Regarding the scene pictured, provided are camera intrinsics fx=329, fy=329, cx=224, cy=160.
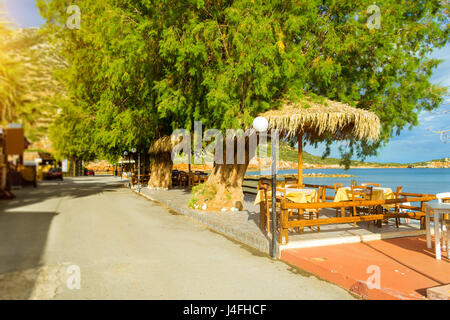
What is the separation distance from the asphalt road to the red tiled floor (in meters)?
0.23

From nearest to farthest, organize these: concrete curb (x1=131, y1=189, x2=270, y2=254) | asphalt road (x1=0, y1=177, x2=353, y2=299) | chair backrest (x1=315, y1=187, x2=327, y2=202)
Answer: asphalt road (x1=0, y1=177, x2=353, y2=299)
concrete curb (x1=131, y1=189, x2=270, y2=254)
chair backrest (x1=315, y1=187, x2=327, y2=202)

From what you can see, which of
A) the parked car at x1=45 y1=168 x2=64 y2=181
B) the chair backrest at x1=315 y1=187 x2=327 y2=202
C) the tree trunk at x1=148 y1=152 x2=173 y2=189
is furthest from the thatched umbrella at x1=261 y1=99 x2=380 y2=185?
the tree trunk at x1=148 y1=152 x2=173 y2=189

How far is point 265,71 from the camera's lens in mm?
8922

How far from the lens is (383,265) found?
5.04m

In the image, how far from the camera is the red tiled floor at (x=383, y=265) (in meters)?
4.09

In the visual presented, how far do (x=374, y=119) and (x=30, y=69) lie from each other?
8.36 metres

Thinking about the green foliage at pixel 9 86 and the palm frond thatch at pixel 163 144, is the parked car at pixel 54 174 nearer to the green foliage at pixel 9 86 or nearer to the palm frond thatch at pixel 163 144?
the green foliage at pixel 9 86

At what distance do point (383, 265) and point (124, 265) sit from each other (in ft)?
13.3

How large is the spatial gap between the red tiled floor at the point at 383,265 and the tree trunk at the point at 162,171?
1710 centimetres

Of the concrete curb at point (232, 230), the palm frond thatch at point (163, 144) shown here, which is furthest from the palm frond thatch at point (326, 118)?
the palm frond thatch at point (163, 144)

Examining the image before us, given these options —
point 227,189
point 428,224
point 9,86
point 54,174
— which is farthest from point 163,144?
point 9,86

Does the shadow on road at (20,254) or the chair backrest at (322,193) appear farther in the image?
the chair backrest at (322,193)

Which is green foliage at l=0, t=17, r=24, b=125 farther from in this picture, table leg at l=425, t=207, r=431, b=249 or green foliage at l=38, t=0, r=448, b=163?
green foliage at l=38, t=0, r=448, b=163

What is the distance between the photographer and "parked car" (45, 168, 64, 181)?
213 centimetres
